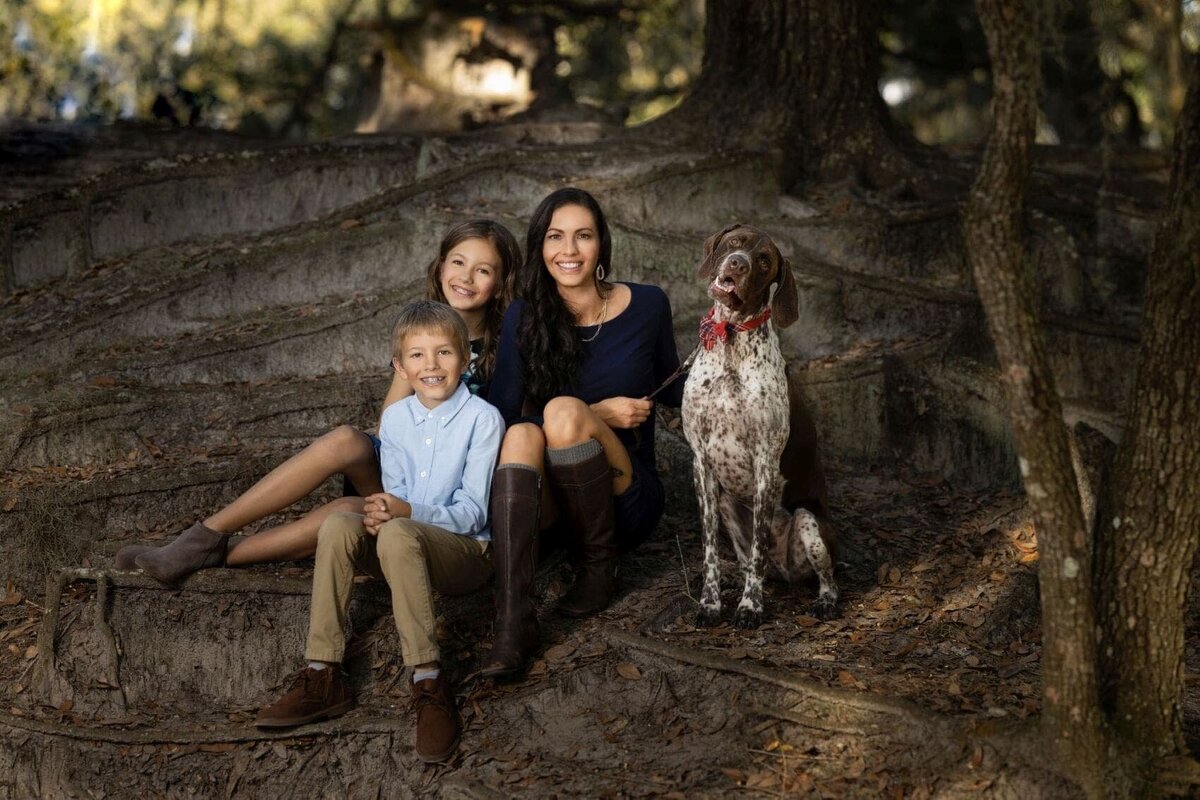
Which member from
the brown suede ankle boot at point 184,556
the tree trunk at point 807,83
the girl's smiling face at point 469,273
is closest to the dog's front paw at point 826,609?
the girl's smiling face at point 469,273

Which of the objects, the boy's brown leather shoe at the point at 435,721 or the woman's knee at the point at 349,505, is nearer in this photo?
the boy's brown leather shoe at the point at 435,721

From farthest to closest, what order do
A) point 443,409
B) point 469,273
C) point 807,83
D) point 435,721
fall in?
1. point 807,83
2. point 469,273
3. point 443,409
4. point 435,721

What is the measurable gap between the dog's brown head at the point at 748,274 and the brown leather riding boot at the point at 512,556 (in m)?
1.00

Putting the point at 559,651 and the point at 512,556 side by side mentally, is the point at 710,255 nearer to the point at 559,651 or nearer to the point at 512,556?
the point at 512,556

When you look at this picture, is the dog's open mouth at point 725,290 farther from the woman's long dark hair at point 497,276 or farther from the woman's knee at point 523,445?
the woman's long dark hair at point 497,276

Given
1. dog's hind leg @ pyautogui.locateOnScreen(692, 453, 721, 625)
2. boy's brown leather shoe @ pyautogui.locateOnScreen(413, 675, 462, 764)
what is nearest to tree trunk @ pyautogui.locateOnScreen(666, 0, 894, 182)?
dog's hind leg @ pyautogui.locateOnScreen(692, 453, 721, 625)

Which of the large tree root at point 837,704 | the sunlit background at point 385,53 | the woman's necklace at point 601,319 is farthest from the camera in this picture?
the sunlit background at point 385,53

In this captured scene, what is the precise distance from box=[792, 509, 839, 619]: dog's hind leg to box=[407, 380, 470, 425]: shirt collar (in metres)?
1.44

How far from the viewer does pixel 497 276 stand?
219 inches

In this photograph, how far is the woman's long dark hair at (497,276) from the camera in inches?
218

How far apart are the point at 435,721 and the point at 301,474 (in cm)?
120

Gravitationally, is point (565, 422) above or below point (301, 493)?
above

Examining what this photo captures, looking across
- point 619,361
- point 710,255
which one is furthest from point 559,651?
point 710,255

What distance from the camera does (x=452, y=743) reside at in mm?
4410
